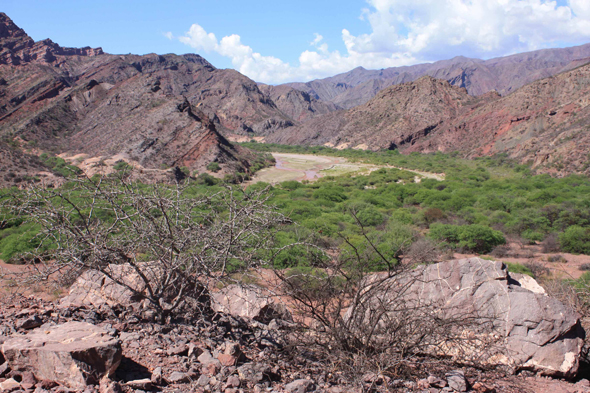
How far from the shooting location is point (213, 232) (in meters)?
5.50

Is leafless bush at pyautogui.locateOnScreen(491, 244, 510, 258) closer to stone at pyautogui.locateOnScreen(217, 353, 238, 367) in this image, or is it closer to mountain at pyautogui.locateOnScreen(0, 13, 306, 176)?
stone at pyautogui.locateOnScreen(217, 353, 238, 367)

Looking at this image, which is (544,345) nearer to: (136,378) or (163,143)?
(136,378)

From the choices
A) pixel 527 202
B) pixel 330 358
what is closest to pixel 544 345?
pixel 330 358

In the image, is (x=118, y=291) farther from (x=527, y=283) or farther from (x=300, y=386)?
(x=527, y=283)

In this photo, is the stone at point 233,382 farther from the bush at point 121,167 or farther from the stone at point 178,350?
the bush at point 121,167

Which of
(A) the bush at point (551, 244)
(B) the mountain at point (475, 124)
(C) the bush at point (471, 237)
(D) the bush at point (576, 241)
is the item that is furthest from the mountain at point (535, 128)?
(C) the bush at point (471, 237)

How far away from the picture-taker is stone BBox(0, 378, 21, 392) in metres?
3.20

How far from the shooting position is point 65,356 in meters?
3.39

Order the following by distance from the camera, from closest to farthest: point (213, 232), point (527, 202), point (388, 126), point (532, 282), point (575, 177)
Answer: point (213, 232) → point (532, 282) → point (527, 202) → point (575, 177) → point (388, 126)

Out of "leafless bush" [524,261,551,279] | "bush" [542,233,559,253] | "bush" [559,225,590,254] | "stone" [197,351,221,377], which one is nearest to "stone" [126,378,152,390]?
"stone" [197,351,221,377]

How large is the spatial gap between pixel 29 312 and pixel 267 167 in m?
40.6

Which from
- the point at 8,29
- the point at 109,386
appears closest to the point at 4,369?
the point at 109,386

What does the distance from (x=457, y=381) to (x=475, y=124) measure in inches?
2472

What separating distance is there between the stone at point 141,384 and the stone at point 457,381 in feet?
11.1
